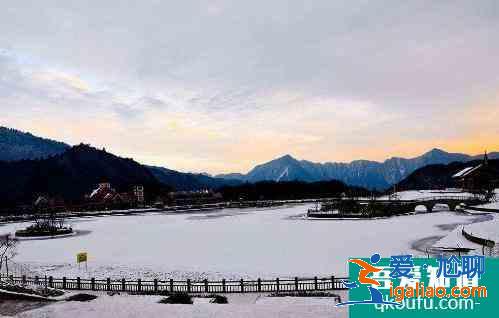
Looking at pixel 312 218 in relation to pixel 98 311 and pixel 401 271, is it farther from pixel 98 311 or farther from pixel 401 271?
pixel 401 271

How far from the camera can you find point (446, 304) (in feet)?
46.8

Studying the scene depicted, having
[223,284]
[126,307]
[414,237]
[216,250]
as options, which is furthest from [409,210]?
[126,307]

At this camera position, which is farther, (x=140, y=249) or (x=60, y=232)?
(x=60, y=232)

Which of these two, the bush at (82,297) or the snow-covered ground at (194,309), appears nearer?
the snow-covered ground at (194,309)

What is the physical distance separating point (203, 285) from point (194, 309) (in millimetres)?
6931

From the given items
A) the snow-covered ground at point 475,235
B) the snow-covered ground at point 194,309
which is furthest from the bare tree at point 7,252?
the snow-covered ground at point 475,235

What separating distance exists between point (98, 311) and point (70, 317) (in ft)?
4.73

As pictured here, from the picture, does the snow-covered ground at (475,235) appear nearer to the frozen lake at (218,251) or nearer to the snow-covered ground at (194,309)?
the frozen lake at (218,251)

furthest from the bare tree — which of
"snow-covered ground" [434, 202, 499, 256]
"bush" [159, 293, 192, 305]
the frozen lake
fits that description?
"snow-covered ground" [434, 202, 499, 256]

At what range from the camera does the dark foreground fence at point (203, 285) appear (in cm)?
2838

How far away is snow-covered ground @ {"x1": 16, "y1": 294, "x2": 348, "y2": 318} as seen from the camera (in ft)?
72.3

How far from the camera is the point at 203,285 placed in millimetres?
30156

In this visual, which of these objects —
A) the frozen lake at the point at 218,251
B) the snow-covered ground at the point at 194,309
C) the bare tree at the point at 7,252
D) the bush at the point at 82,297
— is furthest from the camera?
the bare tree at the point at 7,252

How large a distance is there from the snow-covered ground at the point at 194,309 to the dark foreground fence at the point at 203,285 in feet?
10.4
